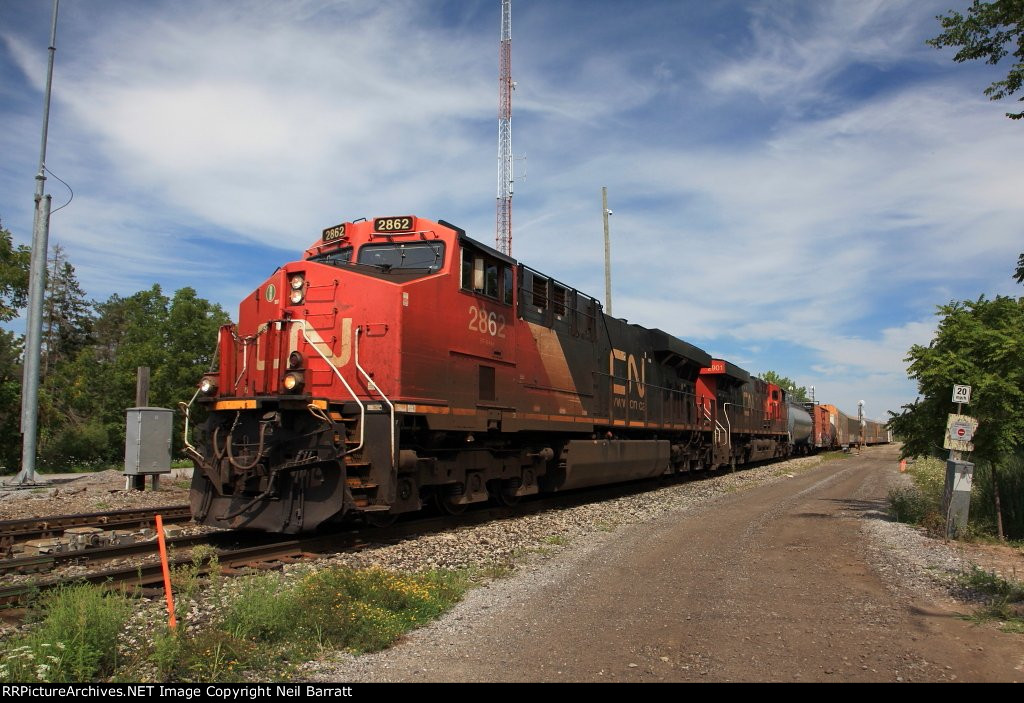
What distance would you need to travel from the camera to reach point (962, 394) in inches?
383

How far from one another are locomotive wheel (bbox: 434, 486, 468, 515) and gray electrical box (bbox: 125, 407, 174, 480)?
6.75 meters

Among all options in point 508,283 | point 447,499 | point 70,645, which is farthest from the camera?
point 508,283

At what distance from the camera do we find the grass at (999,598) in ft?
18.5

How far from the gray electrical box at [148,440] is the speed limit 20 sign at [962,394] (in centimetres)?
1389

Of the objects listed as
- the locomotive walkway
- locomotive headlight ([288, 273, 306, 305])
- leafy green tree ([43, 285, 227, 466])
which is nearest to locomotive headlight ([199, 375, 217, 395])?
locomotive headlight ([288, 273, 306, 305])

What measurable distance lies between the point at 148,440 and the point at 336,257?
7014 millimetres

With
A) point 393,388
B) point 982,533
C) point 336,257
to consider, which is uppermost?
point 336,257

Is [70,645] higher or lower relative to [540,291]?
lower

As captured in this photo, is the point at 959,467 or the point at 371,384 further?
the point at 959,467

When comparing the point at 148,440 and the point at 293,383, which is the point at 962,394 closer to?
the point at 293,383


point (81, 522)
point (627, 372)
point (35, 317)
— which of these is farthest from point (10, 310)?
point (627, 372)

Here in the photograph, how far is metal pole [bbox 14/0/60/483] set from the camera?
1538 cm

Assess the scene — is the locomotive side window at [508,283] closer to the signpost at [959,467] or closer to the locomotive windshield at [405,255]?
the locomotive windshield at [405,255]

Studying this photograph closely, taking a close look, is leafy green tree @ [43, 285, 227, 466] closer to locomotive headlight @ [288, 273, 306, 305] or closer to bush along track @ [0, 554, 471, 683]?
locomotive headlight @ [288, 273, 306, 305]
